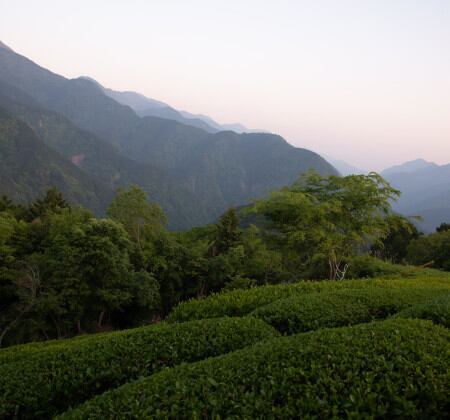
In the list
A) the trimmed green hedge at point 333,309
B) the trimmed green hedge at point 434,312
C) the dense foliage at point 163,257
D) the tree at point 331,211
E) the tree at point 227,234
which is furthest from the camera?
the tree at point 227,234

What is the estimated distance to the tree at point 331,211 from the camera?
11672 mm

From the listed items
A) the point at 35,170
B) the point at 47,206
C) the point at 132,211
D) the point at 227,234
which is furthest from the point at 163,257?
the point at 35,170

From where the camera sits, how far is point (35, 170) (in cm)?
13388

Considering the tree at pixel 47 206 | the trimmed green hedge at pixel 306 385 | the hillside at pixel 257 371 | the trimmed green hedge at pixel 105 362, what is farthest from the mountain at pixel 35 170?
the trimmed green hedge at pixel 306 385

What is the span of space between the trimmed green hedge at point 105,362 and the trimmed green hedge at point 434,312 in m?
2.69

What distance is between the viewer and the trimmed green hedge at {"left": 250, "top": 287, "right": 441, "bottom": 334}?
5.66 metres

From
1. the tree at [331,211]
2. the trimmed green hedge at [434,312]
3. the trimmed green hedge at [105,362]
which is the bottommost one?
the trimmed green hedge at [105,362]

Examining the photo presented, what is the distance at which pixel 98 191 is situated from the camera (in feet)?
511

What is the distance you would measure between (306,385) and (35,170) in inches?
6347

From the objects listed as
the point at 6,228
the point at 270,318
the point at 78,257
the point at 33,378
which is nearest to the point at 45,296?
the point at 78,257

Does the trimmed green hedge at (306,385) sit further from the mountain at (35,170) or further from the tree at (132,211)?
the mountain at (35,170)

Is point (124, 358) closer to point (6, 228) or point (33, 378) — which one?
point (33, 378)

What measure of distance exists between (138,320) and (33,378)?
2156 cm

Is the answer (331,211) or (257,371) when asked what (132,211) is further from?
(257,371)
